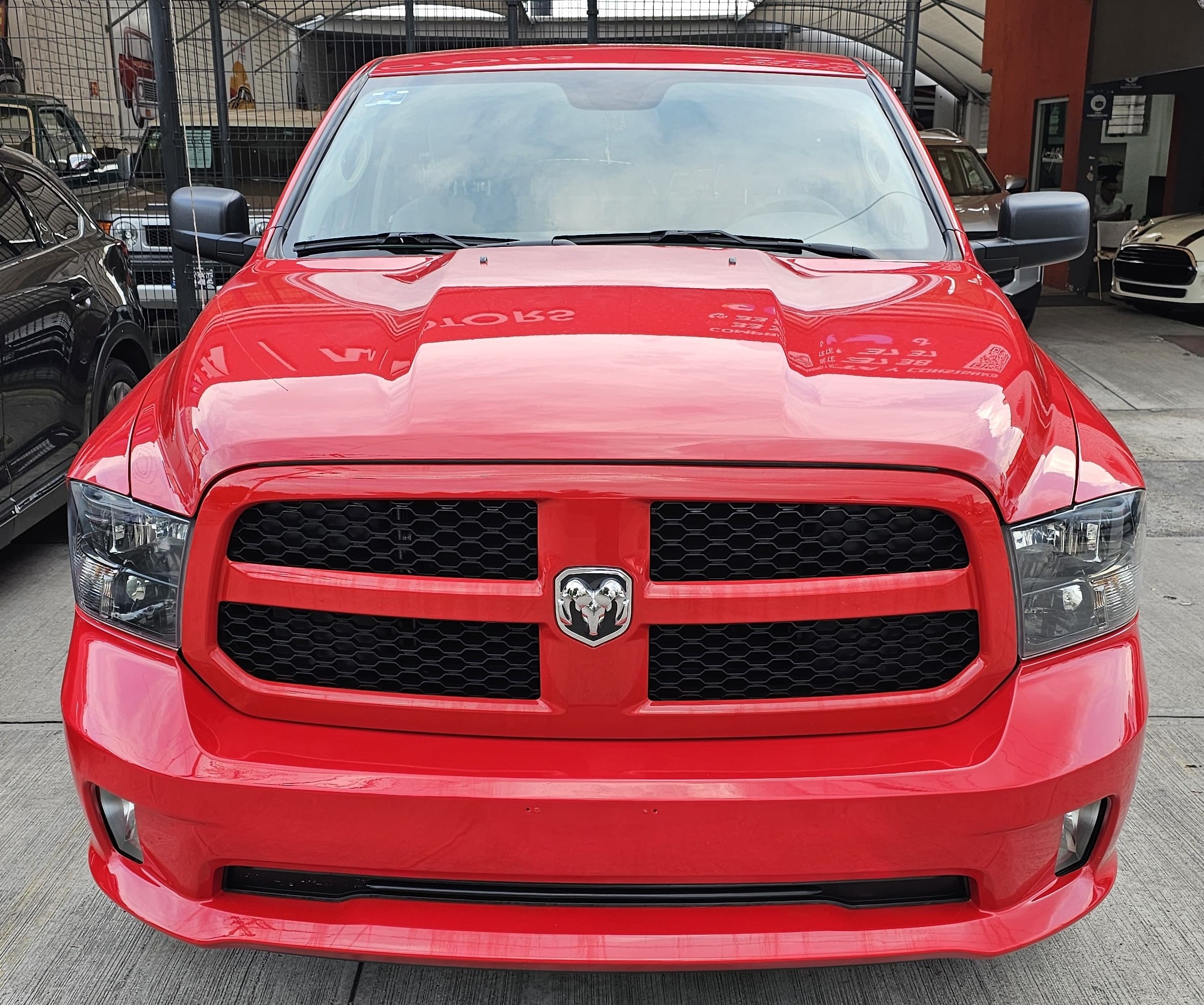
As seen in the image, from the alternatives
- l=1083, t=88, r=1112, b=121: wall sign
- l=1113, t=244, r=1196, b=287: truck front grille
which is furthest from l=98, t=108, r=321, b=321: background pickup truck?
l=1083, t=88, r=1112, b=121: wall sign

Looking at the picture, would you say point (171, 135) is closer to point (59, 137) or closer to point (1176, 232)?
point (59, 137)

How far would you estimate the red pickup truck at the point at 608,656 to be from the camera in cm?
176

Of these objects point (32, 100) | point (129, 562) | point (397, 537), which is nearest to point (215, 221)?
point (129, 562)

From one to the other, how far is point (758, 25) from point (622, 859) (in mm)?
10094

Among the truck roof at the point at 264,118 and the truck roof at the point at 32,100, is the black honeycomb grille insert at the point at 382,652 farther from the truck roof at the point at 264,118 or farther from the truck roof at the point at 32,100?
the truck roof at the point at 32,100

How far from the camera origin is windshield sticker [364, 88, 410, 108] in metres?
3.29

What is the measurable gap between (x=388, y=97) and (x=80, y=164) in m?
5.59

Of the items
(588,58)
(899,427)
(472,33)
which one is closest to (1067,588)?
(899,427)

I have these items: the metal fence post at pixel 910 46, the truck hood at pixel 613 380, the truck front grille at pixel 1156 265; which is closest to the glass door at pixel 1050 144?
the truck front grille at pixel 1156 265

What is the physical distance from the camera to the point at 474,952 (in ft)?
5.89

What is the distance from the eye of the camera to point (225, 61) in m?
10.2

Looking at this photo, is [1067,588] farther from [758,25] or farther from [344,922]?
[758,25]

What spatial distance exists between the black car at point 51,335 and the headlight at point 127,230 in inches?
133

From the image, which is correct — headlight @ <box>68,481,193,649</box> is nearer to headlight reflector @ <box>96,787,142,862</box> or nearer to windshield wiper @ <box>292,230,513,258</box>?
headlight reflector @ <box>96,787,142,862</box>
